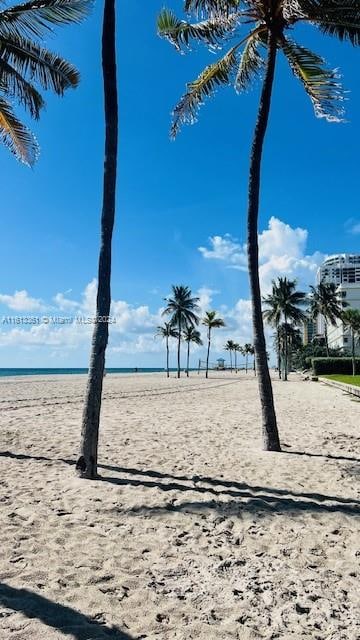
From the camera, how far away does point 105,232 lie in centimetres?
783

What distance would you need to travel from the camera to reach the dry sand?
3.54 meters

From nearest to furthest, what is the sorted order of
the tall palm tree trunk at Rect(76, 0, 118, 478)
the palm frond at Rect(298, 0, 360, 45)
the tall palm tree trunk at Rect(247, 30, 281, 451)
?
1. the tall palm tree trunk at Rect(76, 0, 118, 478)
2. the palm frond at Rect(298, 0, 360, 45)
3. the tall palm tree trunk at Rect(247, 30, 281, 451)

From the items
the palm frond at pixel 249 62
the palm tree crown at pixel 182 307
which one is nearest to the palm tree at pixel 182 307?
the palm tree crown at pixel 182 307

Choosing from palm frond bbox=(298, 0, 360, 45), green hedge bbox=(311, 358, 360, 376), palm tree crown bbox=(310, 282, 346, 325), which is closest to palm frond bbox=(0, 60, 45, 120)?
palm frond bbox=(298, 0, 360, 45)

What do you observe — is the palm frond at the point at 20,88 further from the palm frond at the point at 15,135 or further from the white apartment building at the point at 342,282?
the white apartment building at the point at 342,282

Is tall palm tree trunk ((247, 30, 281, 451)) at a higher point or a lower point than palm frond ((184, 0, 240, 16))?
lower

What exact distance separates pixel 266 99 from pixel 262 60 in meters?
2.23

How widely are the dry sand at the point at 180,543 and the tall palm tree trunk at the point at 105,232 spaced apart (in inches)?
44.4

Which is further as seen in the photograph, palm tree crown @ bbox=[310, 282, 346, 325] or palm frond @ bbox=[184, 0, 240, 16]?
palm tree crown @ bbox=[310, 282, 346, 325]

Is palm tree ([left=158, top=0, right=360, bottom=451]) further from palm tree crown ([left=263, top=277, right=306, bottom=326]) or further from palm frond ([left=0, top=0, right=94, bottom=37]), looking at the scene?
palm tree crown ([left=263, top=277, right=306, bottom=326])

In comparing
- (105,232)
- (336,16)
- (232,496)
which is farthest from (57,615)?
(336,16)

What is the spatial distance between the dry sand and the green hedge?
4339cm

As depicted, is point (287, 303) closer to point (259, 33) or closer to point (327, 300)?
point (327, 300)

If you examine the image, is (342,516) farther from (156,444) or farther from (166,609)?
(156,444)
